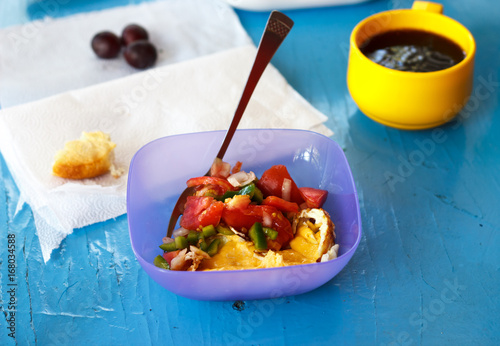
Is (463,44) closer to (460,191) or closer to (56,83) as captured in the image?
(460,191)

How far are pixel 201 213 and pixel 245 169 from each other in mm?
200

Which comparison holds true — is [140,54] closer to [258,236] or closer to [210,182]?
[210,182]

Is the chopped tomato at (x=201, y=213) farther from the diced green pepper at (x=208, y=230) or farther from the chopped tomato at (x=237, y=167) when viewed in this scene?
the chopped tomato at (x=237, y=167)

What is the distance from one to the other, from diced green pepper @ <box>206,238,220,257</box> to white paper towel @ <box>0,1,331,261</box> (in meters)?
0.28

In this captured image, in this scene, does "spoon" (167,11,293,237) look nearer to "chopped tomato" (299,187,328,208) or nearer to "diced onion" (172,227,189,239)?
"diced onion" (172,227,189,239)

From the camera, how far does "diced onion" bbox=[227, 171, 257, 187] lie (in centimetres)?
95

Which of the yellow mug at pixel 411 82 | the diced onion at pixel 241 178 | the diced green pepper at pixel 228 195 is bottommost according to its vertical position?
the diced onion at pixel 241 178

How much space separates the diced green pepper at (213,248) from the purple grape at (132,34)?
0.83 metres

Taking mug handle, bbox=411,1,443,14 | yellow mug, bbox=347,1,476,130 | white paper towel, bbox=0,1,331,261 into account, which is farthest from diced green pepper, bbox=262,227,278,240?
mug handle, bbox=411,1,443,14

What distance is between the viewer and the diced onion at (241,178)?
947 mm

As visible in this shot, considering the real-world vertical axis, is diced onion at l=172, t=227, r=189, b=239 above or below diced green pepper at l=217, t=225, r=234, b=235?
below

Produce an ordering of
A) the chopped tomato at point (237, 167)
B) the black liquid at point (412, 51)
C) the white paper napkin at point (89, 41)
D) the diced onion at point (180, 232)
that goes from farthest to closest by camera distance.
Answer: the white paper napkin at point (89, 41) < the black liquid at point (412, 51) < the chopped tomato at point (237, 167) < the diced onion at point (180, 232)

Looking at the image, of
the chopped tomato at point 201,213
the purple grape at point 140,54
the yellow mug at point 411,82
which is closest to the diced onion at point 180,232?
the chopped tomato at point 201,213

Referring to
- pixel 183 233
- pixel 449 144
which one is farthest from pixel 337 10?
pixel 183 233
